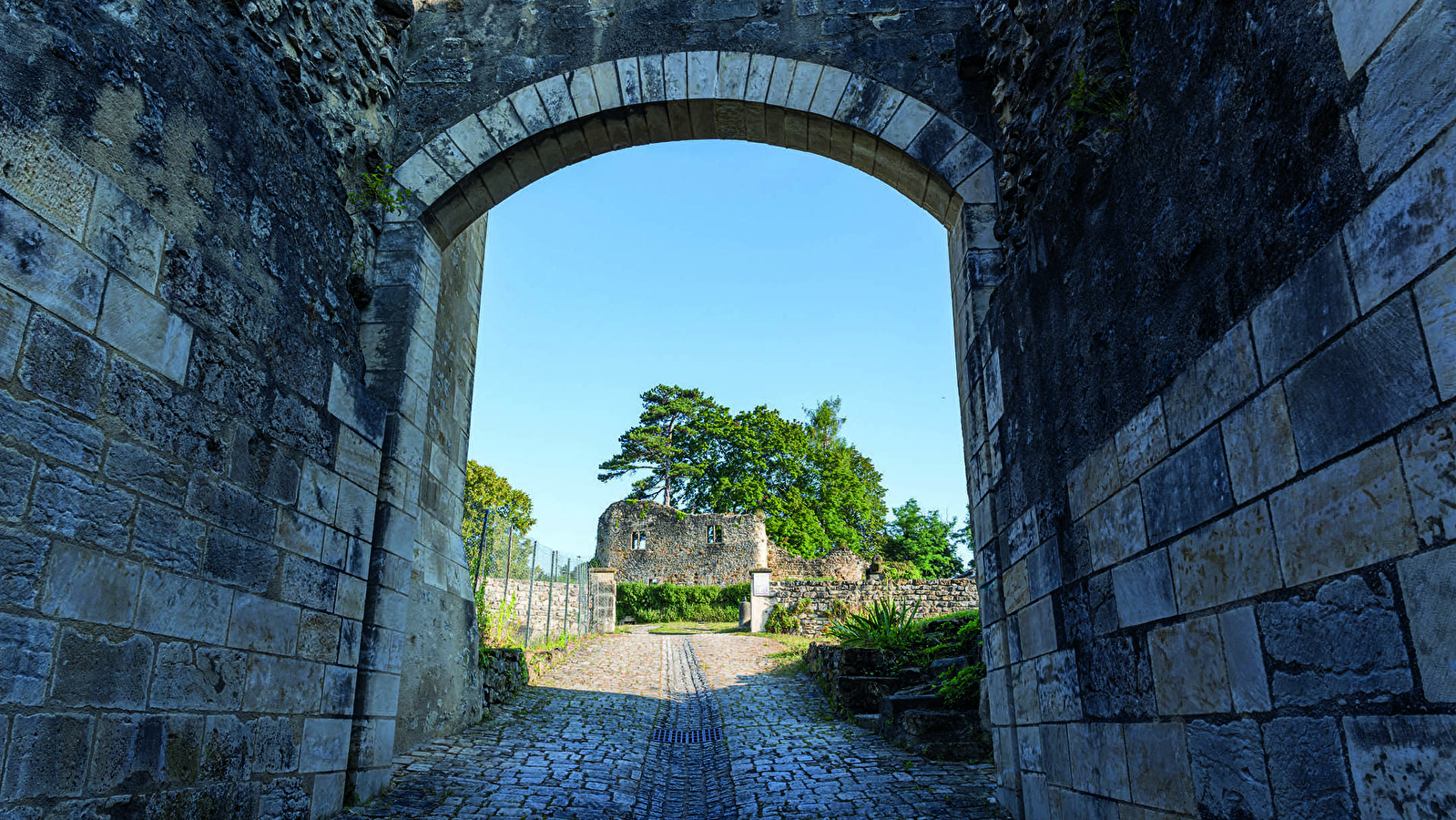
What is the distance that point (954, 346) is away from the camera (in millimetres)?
5840

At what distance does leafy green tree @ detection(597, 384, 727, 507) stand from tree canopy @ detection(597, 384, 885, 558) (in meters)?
0.04

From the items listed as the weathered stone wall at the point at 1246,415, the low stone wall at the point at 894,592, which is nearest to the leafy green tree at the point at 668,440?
the low stone wall at the point at 894,592

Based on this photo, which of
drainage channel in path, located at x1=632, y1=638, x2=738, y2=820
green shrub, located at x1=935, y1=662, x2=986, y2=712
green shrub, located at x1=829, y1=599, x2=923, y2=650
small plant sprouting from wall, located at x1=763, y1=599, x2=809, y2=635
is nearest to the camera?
drainage channel in path, located at x1=632, y1=638, x2=738, y2=820

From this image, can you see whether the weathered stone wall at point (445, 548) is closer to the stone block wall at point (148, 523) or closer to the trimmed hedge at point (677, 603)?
the stone block wall at point (148, 523)

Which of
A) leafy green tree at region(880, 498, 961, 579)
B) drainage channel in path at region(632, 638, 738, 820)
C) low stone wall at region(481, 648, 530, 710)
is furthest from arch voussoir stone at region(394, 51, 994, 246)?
leafy green tree at region(880, 498, 961, 579)

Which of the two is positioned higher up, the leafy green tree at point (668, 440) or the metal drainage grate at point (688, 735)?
the leafy green tree at point (668, 440)

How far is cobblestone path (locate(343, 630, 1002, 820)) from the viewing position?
4945 mm

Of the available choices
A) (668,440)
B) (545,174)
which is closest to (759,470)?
(668,440)

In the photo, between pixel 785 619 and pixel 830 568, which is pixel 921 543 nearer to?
pixel 830 568

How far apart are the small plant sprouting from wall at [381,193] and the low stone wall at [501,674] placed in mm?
4413

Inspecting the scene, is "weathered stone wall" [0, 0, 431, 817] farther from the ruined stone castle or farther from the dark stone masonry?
the ruined stone castle

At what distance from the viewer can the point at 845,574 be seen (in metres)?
27.5

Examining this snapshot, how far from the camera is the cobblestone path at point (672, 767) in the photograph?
495 cm

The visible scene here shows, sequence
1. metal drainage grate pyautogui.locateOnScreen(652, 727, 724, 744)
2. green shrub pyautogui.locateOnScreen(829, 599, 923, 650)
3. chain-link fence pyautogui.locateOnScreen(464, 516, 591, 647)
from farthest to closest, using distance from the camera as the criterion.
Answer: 1. chain-link fence pyautogui.locateOnScreen(464, 516, 591, 647)
2. green shrub pyautogui.locateOnScreen(829, 599, 923, 650)
3. metal drainage grate pyautogui.locateOnScreen(652, 727, 724, 744)
